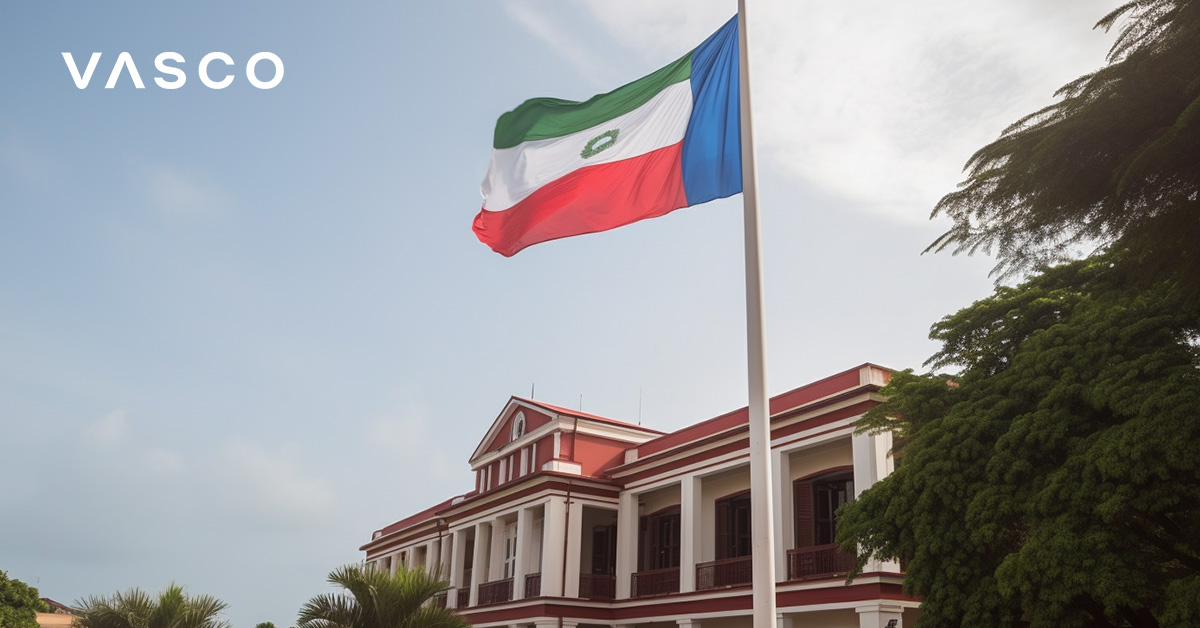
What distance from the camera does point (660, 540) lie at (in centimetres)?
2717

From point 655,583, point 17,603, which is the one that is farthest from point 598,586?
point 17,603

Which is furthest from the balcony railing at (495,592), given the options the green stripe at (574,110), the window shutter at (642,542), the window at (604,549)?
the green stripe at (574,110)

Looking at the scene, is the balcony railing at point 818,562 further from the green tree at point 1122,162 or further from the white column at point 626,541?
the green tree at point 1122,162

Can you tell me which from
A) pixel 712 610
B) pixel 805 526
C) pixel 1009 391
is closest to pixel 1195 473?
pixel 1009 391

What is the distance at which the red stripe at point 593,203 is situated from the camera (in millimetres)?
9789

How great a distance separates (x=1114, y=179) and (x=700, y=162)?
3680 mm

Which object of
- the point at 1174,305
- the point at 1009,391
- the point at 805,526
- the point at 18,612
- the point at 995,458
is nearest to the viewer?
the point at 1174,305

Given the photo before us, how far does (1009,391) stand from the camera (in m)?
12.3

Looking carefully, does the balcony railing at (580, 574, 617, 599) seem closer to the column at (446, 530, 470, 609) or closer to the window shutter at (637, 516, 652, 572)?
the window shutter at (637, 516, 652, 572)

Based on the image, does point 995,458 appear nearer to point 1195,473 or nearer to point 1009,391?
point 1009,391

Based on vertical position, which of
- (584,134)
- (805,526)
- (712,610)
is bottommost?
(712,610)

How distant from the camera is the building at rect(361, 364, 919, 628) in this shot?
19.2m

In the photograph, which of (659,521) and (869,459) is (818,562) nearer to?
(869,459)

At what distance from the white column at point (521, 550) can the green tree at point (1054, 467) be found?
599 inches
